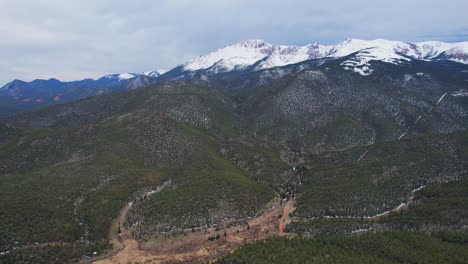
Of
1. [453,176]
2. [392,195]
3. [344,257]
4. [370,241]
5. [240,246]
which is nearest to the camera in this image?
[344,257]

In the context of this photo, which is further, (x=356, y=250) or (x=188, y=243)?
(x=188, y=243)

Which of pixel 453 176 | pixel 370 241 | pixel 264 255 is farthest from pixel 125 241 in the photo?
pixel 453 176

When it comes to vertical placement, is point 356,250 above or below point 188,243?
above

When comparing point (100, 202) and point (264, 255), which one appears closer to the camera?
point (264, 255)

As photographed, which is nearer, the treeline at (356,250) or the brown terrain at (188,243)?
the treeline at (356,250)

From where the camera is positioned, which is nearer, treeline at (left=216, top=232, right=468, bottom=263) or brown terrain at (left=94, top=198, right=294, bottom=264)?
treeline at (left=216, top=232, right=468, bottom=263)

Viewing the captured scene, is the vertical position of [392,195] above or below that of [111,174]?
below

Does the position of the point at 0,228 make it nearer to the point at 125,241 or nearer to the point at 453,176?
the point at 125,241

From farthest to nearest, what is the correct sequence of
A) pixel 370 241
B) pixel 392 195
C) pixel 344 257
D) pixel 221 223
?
pixel 392 195, pixel 221 223, pixel 370 241, pixel 344 257
